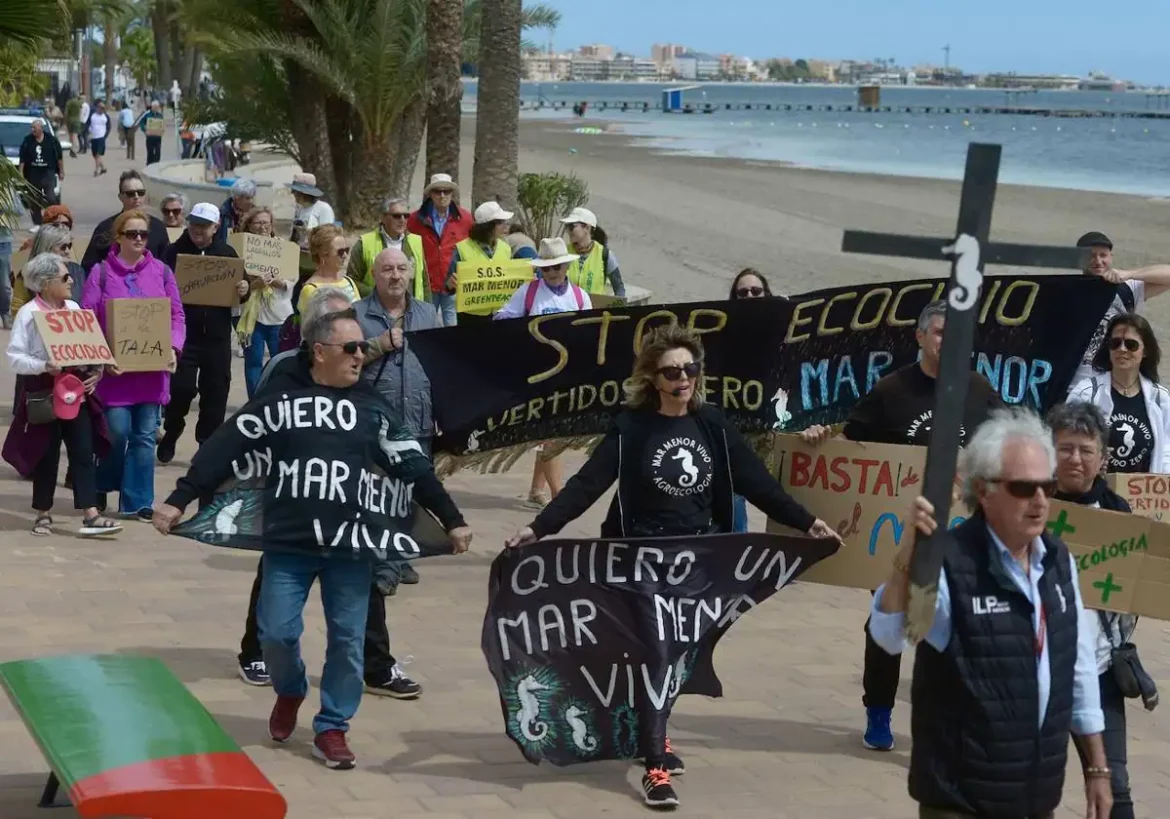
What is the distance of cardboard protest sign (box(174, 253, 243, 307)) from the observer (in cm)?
1189

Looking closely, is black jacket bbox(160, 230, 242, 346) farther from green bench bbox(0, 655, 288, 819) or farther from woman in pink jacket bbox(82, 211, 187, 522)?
green bench bbox(0, 655, 288, 819)

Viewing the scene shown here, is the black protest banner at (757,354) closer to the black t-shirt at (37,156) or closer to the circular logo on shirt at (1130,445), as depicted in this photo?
the circular logo on shirt at (1130,445)

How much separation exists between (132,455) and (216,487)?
13.7ft

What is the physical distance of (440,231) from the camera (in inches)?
530

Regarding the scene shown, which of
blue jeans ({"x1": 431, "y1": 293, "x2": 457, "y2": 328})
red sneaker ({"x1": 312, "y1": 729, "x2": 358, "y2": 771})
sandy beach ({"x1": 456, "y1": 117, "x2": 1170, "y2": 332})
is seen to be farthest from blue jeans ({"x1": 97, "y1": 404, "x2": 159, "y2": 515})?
sandy beach ({"x1": 456, "y1": 117, "x2": 1170, "y2": 332})

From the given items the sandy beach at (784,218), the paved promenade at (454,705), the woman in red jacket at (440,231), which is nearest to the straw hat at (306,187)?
the woman in red jacket at (440,231)

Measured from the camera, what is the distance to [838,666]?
8.43m

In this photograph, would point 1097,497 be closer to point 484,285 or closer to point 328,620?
point 328,620

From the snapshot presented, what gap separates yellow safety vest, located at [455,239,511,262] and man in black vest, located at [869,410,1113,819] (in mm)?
7792

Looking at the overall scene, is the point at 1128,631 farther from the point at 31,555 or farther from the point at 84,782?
the point at 31,555

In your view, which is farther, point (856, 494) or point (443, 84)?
point (443, 84)

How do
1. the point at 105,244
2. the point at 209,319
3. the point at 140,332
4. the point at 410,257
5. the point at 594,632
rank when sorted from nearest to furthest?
the point at 594,632, the point at 140,332, the point at 410,257, the point at 105,244, the point at 209,319

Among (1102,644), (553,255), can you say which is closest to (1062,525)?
(1102,644)

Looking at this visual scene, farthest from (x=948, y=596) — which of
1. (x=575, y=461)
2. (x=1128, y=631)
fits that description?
(x=575, y=461)
